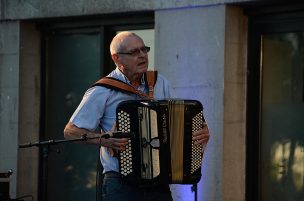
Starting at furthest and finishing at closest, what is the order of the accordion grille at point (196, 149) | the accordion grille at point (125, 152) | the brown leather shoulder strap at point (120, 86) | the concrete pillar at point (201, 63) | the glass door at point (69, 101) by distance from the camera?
1. the glass door at point (69, 101)
2. the concrete pillar at point (201, 63)
3. the brown leather shoulder strap at point (120, 86)
4. the accordion grille at point (196, 149)
5. the accordion grille at point (125, 152)

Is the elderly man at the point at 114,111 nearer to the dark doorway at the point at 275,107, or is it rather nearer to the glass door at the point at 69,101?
the dark doorway at the point at 275,107

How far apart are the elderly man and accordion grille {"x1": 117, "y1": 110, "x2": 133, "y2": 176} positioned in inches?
4.0

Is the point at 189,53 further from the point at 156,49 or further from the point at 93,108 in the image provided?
the point at 93,108

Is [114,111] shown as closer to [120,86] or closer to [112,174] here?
[120,86]

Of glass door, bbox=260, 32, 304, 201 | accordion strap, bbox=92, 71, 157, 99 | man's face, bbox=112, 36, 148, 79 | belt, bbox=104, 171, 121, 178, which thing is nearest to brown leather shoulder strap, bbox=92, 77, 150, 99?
accordion strap, bbox=92, 71, 157, 99

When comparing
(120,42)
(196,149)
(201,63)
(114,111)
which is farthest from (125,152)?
(201,63)

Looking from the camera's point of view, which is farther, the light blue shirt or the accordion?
the light blue shirt

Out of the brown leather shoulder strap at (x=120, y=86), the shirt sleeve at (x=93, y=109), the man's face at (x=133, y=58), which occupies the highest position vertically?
the man's face at (x=133, y=58)

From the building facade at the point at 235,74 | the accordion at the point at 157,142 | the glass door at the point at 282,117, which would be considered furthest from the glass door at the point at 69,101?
the accordion at the point at 157,142

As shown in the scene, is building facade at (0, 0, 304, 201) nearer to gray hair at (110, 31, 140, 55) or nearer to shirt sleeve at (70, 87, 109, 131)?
gray hair at (110, 31, 140, 55)

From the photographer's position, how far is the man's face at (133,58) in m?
6.01

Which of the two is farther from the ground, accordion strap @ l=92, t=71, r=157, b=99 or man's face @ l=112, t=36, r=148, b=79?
man's face @ l=112, t=36, r=148, b=79

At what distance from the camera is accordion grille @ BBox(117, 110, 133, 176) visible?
223 inches

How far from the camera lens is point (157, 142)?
5.75 meters
